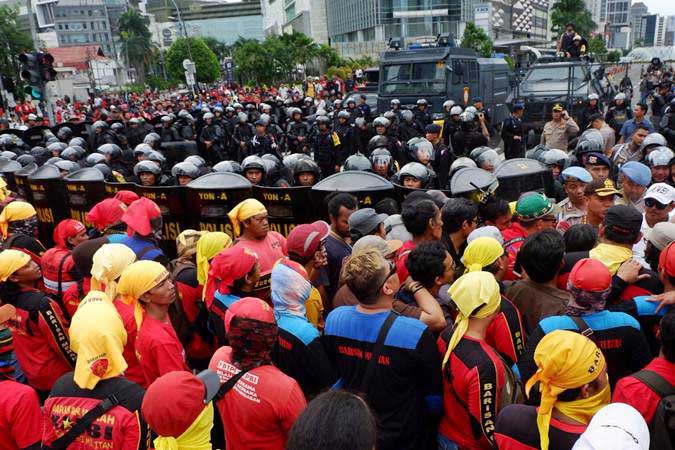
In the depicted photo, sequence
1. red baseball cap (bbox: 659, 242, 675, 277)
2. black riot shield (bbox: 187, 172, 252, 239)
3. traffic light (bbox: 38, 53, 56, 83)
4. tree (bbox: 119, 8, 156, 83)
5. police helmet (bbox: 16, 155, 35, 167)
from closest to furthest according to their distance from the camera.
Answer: red baseball cap (bbox: 659, 242, 675, 277) → black riot shield (bbox: 187, 172, 252, 239) → police helmet (bbox: 16, 155, 35, 167) → traffic light (bbox: 38, 53, 56, 83) → tree (bbox: 119, 8, 156, 83)

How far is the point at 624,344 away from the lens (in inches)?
104

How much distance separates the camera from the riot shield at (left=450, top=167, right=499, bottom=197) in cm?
521

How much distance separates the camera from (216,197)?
6227 millimetres

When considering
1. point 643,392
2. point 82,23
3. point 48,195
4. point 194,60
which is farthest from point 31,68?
point 82,23

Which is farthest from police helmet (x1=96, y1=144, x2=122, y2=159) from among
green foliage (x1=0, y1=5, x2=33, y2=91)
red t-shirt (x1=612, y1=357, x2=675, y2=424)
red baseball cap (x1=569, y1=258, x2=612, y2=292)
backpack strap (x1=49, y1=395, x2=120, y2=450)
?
green foliage (x1=0, y1=5, x2=33, y2=91)

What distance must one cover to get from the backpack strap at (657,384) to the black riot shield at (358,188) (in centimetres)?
356

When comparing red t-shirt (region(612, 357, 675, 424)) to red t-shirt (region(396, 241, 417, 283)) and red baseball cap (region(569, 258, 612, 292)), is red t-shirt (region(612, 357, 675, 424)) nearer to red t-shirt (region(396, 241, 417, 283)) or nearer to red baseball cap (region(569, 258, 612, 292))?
red baseball cap (region(569, 258, 612, 292))

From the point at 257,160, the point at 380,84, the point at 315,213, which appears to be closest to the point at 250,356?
the point at 315,213

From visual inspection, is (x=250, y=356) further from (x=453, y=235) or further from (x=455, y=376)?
(x=453, y=235)

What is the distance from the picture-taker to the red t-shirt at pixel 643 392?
87.4 inches

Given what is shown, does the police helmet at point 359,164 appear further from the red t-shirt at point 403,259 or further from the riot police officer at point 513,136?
the riot police officer at point 513,136

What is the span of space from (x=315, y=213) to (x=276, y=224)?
52 centimetres

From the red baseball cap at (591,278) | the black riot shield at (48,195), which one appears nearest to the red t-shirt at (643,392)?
the red baseball cap at (591,278)

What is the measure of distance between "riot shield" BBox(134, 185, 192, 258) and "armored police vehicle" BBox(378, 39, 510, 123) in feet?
29.0
